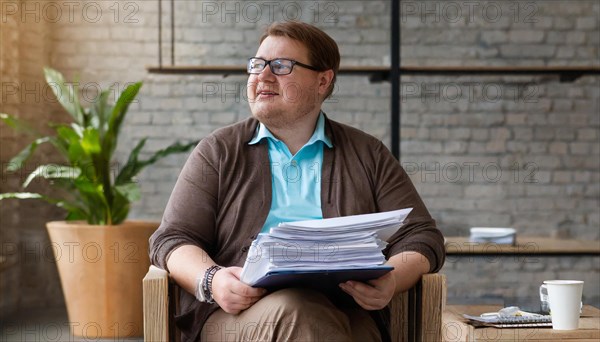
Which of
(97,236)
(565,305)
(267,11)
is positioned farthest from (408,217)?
(267,11)

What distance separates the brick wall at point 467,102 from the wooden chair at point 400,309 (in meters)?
3.47

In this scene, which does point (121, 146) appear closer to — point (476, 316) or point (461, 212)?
point (461, 212)

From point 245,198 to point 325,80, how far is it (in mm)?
427

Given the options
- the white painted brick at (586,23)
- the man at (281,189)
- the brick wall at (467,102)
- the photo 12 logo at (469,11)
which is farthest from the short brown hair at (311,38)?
the white painted brick at (586,23)

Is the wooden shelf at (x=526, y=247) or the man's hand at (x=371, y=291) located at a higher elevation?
the man's hand at (x=371, y=291)

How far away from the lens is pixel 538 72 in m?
5.17

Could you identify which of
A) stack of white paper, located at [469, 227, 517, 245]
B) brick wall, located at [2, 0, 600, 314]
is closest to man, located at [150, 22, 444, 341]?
stack of white paper, located at [469, 227, 517, 245]

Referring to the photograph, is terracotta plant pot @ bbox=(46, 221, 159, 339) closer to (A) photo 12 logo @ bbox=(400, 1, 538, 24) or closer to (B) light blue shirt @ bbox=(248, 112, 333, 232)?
(B) light blue shirt @ bbox=(248, 112, 333, 232)

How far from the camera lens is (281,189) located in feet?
7.23

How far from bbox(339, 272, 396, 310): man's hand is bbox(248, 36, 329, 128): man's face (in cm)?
55

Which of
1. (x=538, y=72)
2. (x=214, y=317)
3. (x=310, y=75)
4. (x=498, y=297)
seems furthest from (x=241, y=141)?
(x=498, y=297)

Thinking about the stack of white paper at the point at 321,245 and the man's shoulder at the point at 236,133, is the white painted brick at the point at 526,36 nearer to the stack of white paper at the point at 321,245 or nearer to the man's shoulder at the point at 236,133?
the man's shoulder at the point at 236,133

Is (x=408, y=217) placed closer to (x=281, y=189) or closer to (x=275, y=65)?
(x=281, y=189)

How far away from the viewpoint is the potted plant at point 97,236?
410cm
